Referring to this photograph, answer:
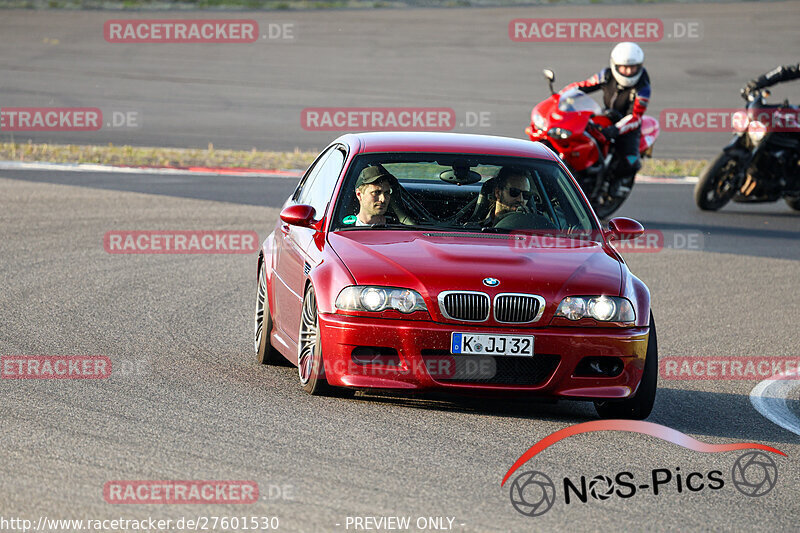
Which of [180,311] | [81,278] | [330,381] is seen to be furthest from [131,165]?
[330,381]

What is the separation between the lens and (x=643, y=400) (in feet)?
23.3

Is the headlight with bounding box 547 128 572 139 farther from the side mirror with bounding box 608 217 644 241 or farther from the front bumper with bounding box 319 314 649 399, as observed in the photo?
the front bumper with bounding box 319 314 649 399

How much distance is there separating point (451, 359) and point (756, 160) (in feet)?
37.7

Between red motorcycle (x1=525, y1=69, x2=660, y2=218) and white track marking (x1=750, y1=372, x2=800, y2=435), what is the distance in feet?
23.2

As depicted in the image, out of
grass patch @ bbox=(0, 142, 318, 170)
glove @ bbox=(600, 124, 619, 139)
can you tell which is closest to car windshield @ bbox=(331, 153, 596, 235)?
glove @ bbox=(600, 124, 619, 139)

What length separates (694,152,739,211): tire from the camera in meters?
17.2

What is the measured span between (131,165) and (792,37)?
1123 inches

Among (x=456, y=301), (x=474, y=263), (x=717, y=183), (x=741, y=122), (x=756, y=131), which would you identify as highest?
(x=741, y=122)

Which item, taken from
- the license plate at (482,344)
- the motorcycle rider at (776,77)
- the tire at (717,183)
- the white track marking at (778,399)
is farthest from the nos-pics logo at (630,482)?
the motorcycle rider at (776,77)

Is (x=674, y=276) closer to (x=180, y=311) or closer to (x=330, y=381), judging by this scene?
(x=180, y=311)

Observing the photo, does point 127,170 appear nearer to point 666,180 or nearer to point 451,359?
point 666,180

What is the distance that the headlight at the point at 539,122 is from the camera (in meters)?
15.7

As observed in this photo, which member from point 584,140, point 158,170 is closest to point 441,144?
point 584,140

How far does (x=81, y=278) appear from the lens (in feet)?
37.0
